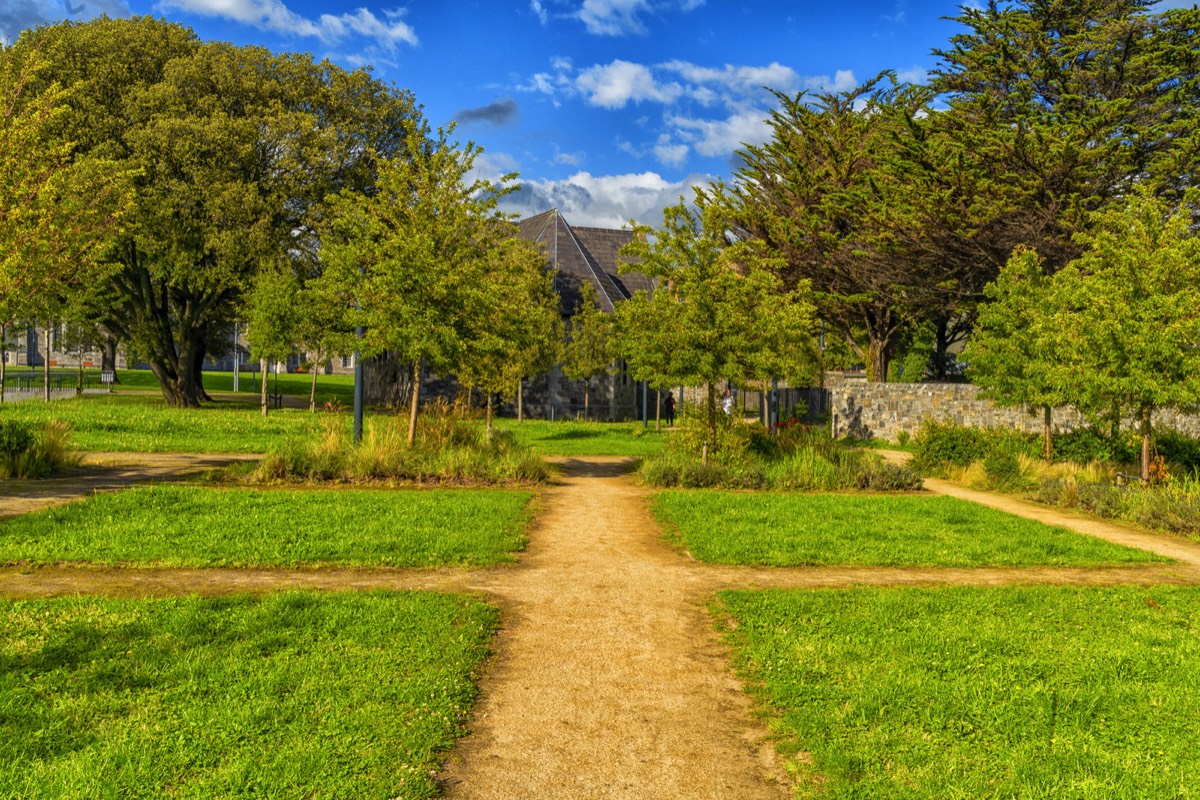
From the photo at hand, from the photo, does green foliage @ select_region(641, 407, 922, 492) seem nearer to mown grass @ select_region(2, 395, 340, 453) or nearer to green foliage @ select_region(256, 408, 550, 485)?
green foliage @ select_region(256, 408, 550, 485)

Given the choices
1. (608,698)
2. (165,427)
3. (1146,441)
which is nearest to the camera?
(608,698)

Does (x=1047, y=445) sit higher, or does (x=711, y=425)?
(x=711, y=425)

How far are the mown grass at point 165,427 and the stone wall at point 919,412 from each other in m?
17.4

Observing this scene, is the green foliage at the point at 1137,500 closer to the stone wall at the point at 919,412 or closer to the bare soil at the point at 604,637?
the bare soil at the point at 604,637

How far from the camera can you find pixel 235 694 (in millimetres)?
5176

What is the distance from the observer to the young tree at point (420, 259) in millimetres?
15492

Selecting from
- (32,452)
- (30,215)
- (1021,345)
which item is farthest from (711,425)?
(32,452)

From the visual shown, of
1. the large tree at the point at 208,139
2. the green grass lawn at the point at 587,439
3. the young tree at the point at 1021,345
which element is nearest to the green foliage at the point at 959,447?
the young tree at the point at 1021,345

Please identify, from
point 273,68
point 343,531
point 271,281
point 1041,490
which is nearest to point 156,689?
point 343,531

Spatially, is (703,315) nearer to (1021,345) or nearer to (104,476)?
(1021,345)

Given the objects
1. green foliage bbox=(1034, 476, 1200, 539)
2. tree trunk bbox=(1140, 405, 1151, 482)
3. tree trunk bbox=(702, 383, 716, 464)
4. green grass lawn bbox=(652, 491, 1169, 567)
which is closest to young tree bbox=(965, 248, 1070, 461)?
tree trunk bbox=(1140, 405, 1151, 482)

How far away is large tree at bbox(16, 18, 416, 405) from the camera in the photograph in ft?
99.8

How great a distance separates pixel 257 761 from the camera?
433 centimetres

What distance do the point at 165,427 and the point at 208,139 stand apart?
12.7 m
